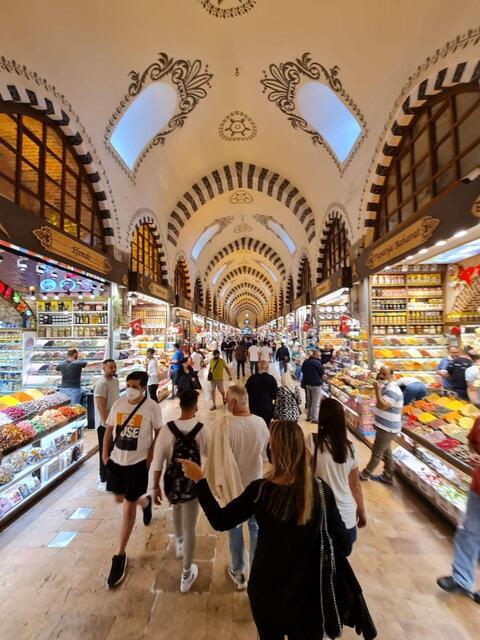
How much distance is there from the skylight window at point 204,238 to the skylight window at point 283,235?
2269 mm

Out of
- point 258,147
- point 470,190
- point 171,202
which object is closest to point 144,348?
point 171,202

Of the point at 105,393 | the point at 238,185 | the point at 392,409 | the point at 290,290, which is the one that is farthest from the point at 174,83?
the point at 290,290

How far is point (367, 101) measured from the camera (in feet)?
16.0

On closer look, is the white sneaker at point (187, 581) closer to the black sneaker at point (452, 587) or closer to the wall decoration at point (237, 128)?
the black sneaker at point (452, 587)

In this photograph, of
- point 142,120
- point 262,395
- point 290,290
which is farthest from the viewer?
point 290,290

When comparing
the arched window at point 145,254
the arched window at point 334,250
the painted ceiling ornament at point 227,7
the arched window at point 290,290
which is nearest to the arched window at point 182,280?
the arched window at point 145,254

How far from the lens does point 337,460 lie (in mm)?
1620

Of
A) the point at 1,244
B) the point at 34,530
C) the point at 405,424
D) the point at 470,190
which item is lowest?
the point at 34,530

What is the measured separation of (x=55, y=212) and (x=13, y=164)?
0.80m

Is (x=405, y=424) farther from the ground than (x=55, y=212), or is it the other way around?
(x=55, y=212)

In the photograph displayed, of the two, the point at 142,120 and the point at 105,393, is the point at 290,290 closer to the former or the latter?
the point at 142,120

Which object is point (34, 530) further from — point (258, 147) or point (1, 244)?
point (258, 147)

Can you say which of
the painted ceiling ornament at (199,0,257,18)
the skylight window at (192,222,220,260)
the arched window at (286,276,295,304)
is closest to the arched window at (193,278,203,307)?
the skylight window at (192,222,220,260)

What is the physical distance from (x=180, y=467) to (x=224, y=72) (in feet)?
21.7
